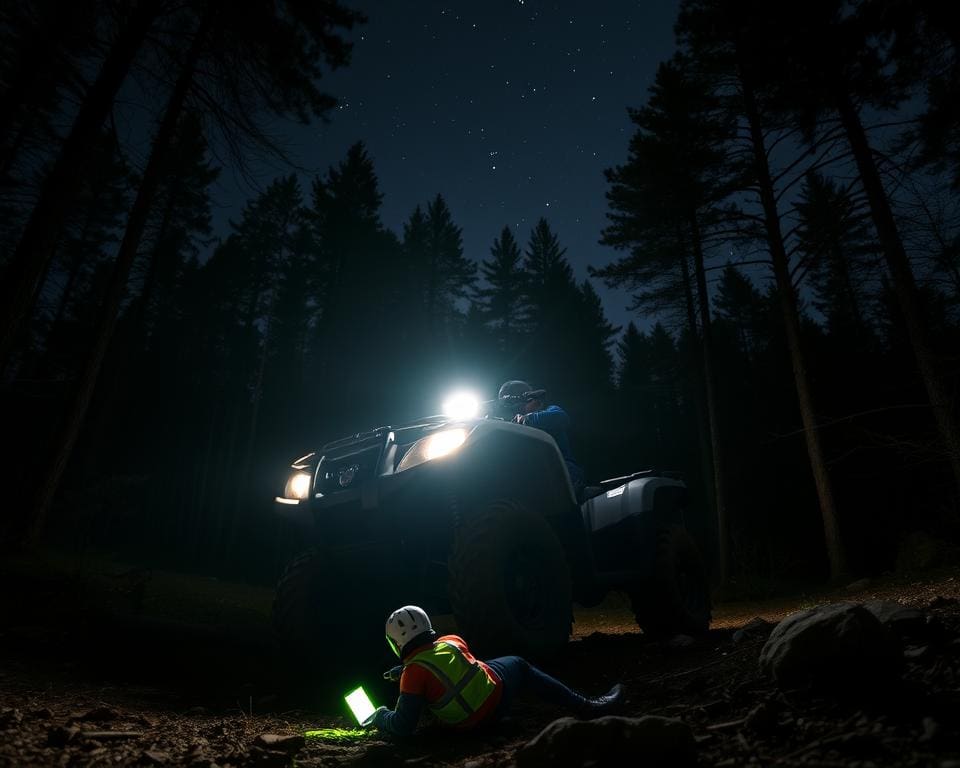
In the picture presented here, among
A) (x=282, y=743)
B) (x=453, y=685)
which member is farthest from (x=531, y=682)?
(x=282, y=743)

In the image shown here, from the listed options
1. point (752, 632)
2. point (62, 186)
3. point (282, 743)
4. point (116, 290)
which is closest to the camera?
point (282, 743)

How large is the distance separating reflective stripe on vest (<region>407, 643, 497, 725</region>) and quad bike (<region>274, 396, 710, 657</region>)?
386mm

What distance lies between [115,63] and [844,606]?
1034cm

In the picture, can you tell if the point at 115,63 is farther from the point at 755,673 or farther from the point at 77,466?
the point at 77,466

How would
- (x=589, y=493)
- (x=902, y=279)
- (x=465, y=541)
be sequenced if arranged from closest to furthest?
(x=465, y=541) < (x=589, y=493) < (x=902, y=279)

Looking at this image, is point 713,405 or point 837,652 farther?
point 713,405

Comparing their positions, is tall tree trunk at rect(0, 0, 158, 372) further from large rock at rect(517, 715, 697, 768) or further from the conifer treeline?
large rock at rect(517, 715, 697, 768)

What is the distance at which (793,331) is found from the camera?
492 inches

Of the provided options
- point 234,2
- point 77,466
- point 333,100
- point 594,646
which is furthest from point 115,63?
point 77,466

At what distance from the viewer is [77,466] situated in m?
22.6

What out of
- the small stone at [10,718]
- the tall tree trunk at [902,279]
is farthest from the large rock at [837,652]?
the tall tree trunk at [902,279]

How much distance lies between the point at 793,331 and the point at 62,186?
14185 millimetres

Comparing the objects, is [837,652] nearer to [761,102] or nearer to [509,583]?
[509,583]

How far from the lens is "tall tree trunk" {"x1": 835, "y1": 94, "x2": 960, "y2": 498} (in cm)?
877
